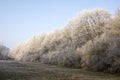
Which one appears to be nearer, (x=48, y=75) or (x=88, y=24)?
(x=48, y=75)

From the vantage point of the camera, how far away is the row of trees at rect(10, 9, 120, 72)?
143ft

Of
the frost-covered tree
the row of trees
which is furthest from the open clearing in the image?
the frost-covered tree

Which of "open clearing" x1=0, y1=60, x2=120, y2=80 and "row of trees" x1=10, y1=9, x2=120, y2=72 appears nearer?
"open clearing" x1=0, y1=60, x2=120, y2=80

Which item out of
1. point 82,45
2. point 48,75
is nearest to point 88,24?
point 82,45

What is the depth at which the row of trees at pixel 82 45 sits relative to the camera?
43.6m

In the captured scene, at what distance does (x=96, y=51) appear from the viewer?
152ft

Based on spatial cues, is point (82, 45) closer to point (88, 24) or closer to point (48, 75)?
point (88, 24)

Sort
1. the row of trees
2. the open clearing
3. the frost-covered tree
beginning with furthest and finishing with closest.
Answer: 1. the frost-covered tree
2. the row of trees
3. the open clearing

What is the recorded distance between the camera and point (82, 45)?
59.7 metres

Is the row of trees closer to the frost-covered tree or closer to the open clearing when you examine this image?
the frost-covered tree

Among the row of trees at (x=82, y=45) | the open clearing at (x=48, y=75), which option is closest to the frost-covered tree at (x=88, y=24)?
the row of trees at (x=82, y=45)

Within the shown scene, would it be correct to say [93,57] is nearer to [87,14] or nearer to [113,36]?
[113,36]

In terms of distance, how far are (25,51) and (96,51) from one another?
44120 millimetres

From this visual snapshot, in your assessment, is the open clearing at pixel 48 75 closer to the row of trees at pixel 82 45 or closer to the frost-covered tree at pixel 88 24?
the row of trees at pixel 82 45
